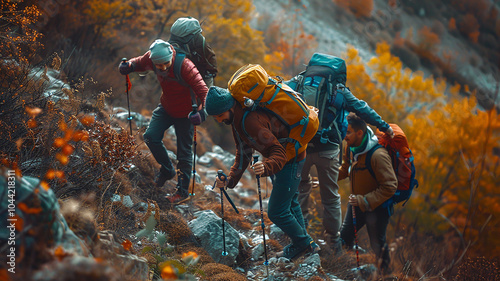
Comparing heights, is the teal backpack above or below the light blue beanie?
below

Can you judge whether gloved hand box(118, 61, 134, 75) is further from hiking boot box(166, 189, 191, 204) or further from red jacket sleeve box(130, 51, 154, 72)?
hiking boot box(166, 189, 191, 204)

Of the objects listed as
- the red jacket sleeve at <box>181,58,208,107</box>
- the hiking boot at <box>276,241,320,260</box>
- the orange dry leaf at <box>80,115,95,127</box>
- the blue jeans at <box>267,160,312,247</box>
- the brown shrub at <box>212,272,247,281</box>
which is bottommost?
the hiking boot at <box>276,241,320,260</box>

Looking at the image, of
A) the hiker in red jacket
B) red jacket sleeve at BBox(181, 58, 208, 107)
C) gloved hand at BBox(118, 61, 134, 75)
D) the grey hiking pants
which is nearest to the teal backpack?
the grey hiking pants

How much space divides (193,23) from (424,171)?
22.3 m

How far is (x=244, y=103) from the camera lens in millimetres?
3422

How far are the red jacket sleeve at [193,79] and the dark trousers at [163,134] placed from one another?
0.63m

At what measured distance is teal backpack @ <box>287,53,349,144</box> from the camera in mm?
4707

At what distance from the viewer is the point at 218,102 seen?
3.38 metres

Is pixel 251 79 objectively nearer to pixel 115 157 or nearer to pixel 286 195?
pixel 286 195

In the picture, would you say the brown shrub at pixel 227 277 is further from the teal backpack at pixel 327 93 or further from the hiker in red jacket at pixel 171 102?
the teal backpack at pixel 327 93

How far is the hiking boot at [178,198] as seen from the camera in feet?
17.6

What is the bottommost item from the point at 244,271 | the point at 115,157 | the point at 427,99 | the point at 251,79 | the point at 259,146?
the point at 427,99

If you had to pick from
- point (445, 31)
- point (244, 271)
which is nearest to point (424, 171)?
point (244, 271)

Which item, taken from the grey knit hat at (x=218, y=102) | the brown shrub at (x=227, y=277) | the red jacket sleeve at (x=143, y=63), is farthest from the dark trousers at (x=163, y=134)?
the brown shrub at (x=227, y=277)
